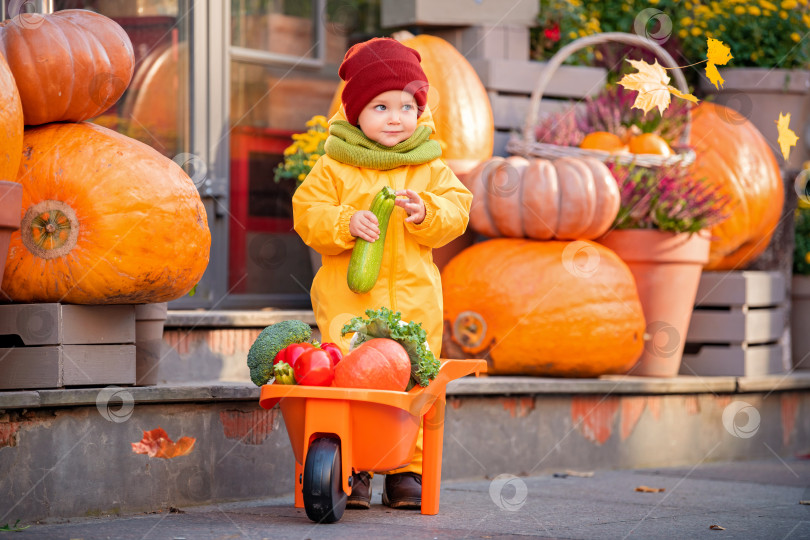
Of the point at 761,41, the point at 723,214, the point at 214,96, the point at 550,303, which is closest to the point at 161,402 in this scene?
the point at 550,303

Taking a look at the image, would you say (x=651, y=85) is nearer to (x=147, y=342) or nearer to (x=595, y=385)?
(x=147, y=342)

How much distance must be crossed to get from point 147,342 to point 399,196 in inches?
39.7

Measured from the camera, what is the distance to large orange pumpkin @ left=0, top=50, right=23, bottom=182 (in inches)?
120

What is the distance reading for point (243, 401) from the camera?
12.6 ft

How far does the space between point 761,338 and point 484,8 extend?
231 centimetres

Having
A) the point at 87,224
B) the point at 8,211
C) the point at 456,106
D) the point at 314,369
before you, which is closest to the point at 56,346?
the point at 87,224

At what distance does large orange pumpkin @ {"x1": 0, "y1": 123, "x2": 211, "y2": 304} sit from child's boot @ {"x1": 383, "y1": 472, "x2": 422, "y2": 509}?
1018mm

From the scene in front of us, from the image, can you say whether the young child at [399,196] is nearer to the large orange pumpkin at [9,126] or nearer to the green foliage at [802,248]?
the large orange pumpkin at [9,126]

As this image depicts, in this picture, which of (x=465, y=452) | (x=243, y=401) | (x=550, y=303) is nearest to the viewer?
(x=243, y=401)

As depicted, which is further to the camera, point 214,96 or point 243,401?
point 214,96

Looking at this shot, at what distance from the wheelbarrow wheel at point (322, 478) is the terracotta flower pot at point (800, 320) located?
4.24 metres

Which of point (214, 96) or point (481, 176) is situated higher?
point (214, 96)

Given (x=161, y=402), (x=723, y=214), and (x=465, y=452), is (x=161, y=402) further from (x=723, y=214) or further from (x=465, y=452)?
(x=723, y=214)

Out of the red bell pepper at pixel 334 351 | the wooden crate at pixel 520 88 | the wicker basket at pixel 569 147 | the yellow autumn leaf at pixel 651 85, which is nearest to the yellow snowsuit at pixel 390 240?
the red bell pepper at pixel 334 351
